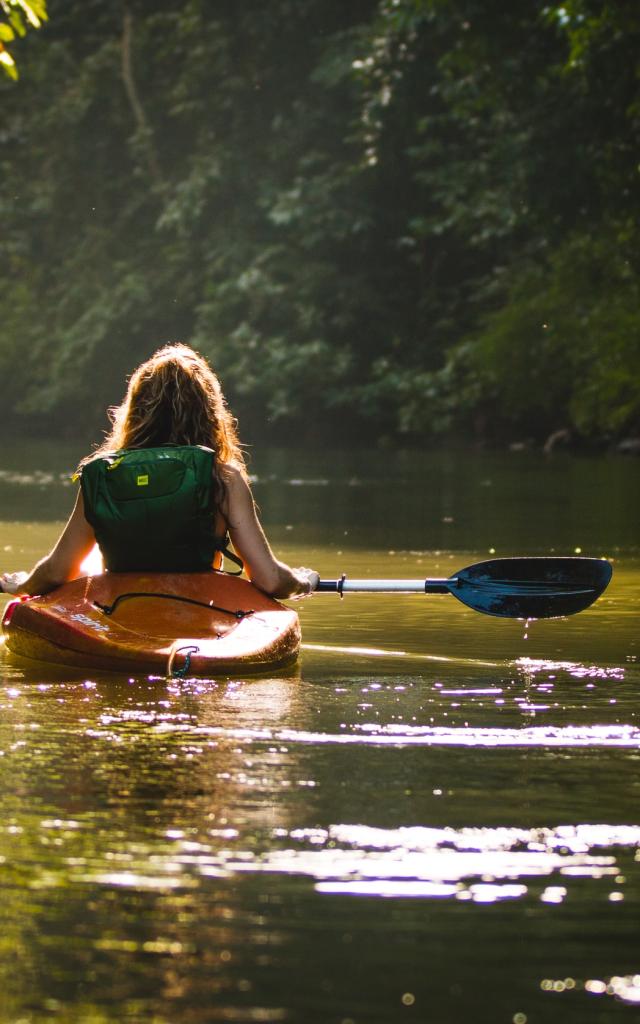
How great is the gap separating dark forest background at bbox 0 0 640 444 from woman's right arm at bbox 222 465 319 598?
18621 millimetres

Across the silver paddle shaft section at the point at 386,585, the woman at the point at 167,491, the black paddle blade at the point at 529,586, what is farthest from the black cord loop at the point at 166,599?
the black paddle blade at the point at 529,586

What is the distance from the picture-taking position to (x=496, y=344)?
34.8 m

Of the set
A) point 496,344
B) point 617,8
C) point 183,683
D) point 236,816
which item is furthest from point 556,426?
point 236,816

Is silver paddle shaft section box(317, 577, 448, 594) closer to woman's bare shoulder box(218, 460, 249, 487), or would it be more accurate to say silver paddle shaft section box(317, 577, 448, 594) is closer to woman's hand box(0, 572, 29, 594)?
woman's bare shoulder box(218, 460, 249, 487)

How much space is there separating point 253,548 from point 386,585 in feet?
2.54

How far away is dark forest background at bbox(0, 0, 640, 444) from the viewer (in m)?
32.4

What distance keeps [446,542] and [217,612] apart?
6314 mm

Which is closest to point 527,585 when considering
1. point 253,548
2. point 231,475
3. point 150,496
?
point 253,548

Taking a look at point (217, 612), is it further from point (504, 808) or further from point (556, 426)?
point (556, 426)

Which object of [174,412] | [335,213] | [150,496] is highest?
[335,213]

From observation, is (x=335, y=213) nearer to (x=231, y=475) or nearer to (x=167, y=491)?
(x=231, y=475)

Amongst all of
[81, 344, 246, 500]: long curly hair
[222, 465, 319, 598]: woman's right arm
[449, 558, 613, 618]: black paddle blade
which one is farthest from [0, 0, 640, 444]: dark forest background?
[81, 344, 246, 500]: long curly hair

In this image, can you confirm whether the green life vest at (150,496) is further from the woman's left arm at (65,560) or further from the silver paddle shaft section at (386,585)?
the silver paddle shaft section at (386,585)

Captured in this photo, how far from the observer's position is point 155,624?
741 centimetres
